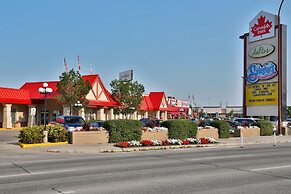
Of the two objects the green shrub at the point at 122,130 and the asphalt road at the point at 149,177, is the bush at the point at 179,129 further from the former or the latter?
the asphalt road at the point at 149,177

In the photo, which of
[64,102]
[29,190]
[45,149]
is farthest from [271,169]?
[64,102]

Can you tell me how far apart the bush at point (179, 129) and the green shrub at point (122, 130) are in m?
2.69

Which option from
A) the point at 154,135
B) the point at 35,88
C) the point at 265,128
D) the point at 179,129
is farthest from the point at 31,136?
the point at 35,88

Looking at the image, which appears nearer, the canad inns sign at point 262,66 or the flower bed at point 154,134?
the flower bed at point 154,134

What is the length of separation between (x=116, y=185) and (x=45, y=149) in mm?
11674

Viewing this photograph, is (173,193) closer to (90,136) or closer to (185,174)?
(185,174)

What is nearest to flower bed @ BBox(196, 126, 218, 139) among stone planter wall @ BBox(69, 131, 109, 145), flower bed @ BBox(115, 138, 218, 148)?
flower bed @ BBox(115, 138, 218, 148)

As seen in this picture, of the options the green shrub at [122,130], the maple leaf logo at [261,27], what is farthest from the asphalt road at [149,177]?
the maple leaf logo at [261,27]

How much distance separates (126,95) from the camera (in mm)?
54531

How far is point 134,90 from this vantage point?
56.4m

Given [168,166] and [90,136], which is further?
[90,136]

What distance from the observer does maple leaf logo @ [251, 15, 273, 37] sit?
127ft

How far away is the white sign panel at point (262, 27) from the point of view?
3825 cm

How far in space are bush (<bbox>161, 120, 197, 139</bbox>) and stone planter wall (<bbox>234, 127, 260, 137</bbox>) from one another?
7.08 m
